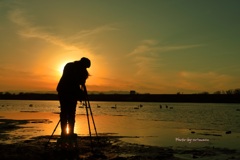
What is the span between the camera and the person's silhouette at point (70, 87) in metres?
11.0

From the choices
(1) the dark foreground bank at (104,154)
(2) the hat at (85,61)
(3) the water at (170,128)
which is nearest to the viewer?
(1) the dark foreground bank at (104,154)

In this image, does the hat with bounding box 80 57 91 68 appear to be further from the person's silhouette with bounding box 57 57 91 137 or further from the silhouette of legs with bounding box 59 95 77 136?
the silhouette of legs with bounding box 59 95 77 136

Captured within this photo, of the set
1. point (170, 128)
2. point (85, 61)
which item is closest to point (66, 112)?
point (85, 61)

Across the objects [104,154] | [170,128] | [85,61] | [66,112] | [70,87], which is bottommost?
[170,128]

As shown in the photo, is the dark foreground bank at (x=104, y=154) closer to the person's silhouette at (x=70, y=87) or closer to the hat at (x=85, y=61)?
the person's silhouette at (x=70, y=87)

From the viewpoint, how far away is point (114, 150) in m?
11.8

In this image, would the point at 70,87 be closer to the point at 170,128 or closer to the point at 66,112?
the point at 66,112

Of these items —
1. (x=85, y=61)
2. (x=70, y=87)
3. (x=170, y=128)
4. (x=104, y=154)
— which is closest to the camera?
(x=104, y=154)

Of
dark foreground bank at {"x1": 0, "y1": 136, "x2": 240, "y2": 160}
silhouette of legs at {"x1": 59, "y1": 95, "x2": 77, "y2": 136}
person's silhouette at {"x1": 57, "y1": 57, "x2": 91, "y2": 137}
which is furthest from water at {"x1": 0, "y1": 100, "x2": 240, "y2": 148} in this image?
person's silhouette at {"x1": 57, "y1": 57, "x2": 91, "y2": 137}

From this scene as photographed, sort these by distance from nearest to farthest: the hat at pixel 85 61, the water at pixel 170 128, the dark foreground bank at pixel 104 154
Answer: the dark foreground bank at pixel 104 154
the hat at pixel 85 61
the water at pixel 170 128

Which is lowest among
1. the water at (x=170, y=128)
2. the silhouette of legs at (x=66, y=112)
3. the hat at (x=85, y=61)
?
the water at (x=170, y=128)

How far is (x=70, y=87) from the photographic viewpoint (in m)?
11.0

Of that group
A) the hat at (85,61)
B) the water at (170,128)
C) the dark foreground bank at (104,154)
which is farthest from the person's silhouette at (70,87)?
the water at (170,128)

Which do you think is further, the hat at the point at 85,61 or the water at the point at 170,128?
the water at the point at 170,128
